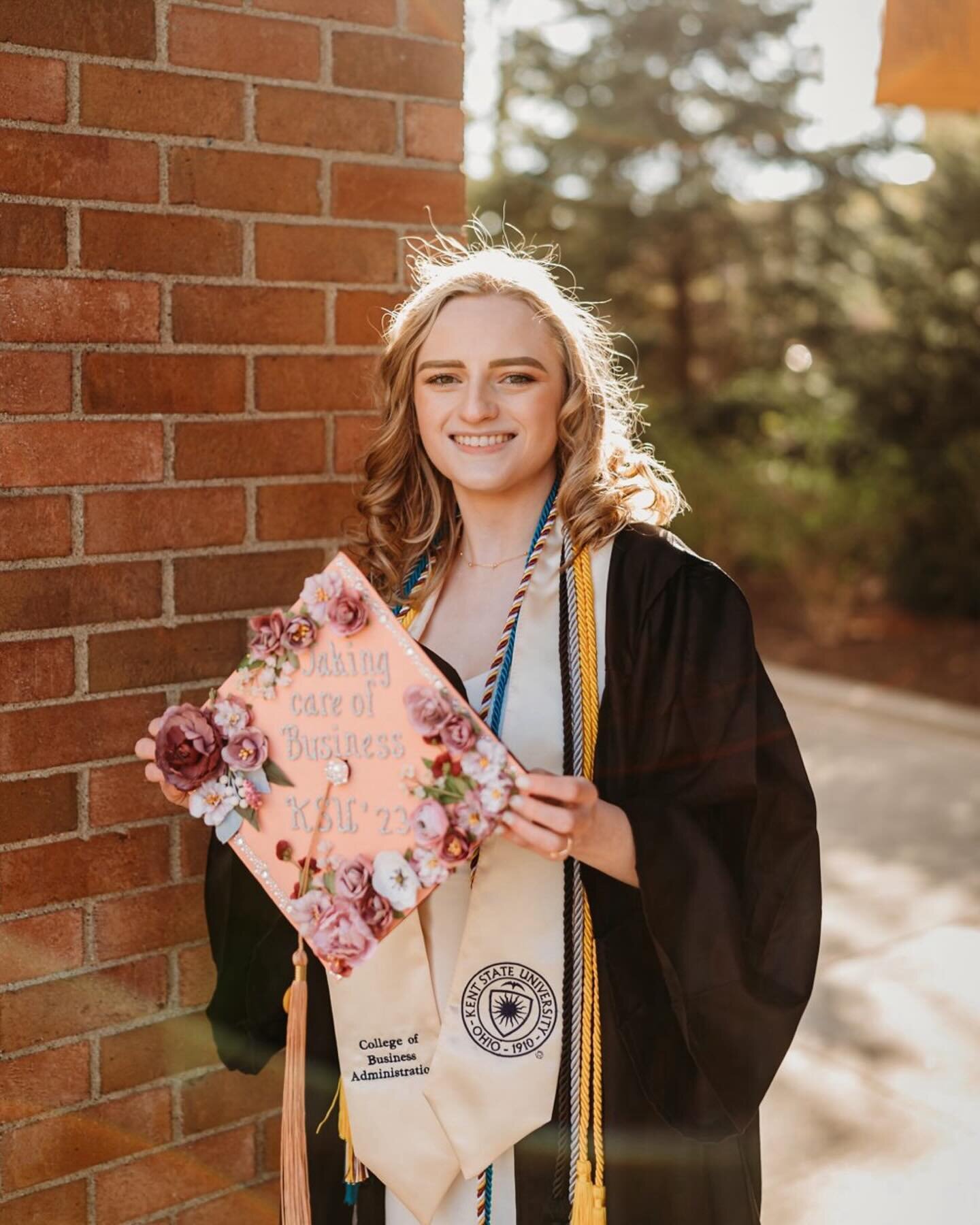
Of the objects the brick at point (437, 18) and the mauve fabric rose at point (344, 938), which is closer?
the mauve fabric rose at point (344, 938)

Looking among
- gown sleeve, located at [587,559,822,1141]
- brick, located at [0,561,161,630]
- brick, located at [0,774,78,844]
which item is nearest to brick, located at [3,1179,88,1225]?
brick, located at [0,774,78,844]

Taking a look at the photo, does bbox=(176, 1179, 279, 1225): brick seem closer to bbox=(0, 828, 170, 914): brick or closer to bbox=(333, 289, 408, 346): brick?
bbox=(0, 828, 170, 914): brick

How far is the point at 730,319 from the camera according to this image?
15.6 metres

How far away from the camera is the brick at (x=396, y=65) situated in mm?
2365

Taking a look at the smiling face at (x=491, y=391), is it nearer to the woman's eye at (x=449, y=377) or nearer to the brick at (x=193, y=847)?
the woman's eye at (x=449, y=377)

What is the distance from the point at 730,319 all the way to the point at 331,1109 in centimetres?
1448

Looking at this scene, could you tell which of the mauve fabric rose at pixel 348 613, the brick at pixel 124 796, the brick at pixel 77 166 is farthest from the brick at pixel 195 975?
the brick at pixel 77 166

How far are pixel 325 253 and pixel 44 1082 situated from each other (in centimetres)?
154

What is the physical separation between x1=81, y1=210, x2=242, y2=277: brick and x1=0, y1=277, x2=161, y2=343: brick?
1.5 inches

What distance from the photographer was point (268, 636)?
180cm

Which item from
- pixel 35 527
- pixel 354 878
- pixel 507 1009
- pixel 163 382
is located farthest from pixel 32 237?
pixel 507 1009

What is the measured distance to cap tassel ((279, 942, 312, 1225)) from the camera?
190cm

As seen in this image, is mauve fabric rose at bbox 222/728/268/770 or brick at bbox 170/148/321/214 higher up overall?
brick at bbox 170/148/321/214

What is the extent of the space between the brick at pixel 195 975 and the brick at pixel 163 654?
20.0 inches
